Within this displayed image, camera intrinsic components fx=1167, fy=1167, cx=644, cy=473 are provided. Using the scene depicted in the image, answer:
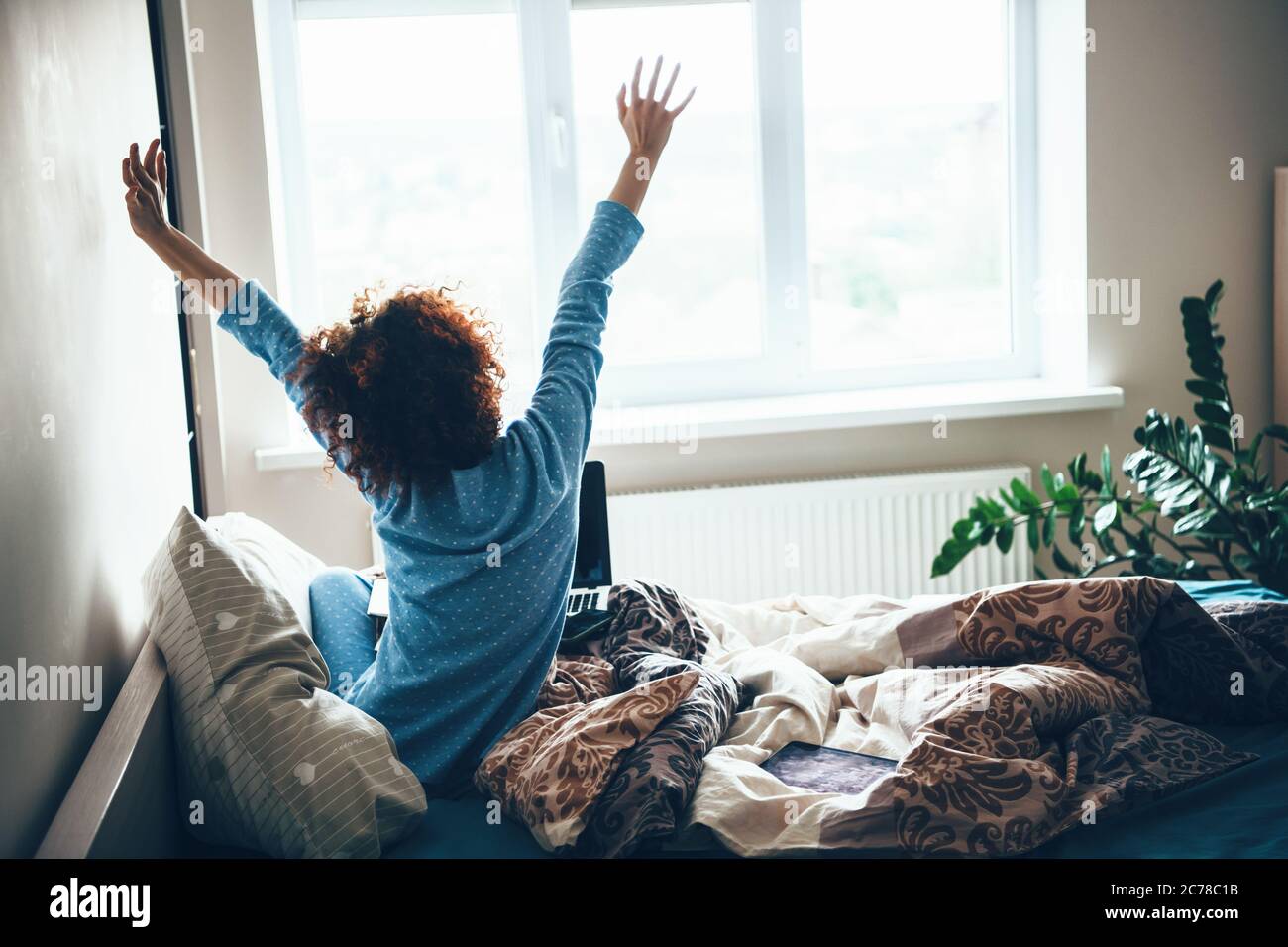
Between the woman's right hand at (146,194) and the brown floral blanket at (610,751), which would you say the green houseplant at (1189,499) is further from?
the woman's right hand at (146,194)

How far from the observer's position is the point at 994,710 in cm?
133

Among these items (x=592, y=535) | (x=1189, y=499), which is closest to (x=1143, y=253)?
(x=1189, y=499)

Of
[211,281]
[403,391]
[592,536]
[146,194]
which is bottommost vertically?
[592,536]

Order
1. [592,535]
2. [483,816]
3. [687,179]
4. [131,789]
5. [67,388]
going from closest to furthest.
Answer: [131,789] → [67,388] → [483,816] → [592,535] → [687,179]

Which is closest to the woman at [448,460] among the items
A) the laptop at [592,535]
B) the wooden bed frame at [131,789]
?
the wooden bed frame at [131,789]

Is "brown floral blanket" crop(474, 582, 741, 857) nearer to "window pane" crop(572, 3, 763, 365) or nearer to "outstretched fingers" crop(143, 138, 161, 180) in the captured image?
"outstretched fingers" crop(143, 138, 161, 180)

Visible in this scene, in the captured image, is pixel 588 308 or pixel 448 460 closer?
pixel 448 460

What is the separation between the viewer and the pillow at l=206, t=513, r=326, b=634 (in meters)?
1.61

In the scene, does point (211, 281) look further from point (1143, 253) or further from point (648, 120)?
point (1143, 253)

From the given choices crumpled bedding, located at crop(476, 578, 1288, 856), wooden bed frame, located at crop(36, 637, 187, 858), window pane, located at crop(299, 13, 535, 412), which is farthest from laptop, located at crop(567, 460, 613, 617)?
window pane, located at crop(299, 13, 535, 412)

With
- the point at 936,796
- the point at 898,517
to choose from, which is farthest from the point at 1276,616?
the point at 898,517

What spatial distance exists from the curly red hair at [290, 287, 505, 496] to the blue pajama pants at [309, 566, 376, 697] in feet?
1.14

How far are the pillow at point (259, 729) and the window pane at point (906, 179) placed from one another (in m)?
1.97

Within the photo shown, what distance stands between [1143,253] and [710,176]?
42.6 inches
